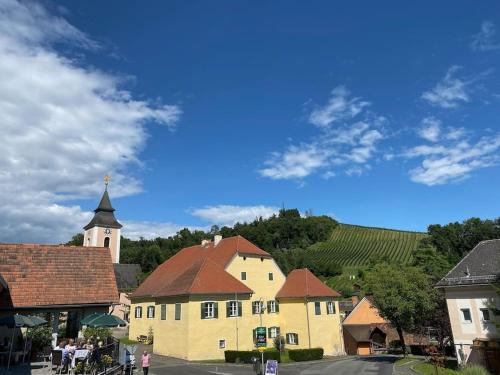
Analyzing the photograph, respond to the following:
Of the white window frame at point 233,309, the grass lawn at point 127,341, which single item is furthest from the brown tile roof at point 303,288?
the grass lawn at point 127,341

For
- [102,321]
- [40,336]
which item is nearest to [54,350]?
[102,321]

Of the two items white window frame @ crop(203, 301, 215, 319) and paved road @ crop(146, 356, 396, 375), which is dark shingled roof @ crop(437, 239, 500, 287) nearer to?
paved road @ crop(146, 356, 396, 375)

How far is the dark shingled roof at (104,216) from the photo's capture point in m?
78.0

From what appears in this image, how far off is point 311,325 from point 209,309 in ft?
42.1

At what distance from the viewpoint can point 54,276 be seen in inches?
952

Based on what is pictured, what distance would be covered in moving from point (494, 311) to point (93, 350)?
26.1 meters

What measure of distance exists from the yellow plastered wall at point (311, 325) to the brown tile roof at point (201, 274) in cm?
698

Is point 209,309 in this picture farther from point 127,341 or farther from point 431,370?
point 431,370

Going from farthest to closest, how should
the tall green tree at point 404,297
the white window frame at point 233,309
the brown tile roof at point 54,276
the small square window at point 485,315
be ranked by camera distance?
1. the white window frame at point 233,309
2. the tall green tree at point 404,297
3. the small square window at point 485,315
4. the brown tile roof at point 54,276

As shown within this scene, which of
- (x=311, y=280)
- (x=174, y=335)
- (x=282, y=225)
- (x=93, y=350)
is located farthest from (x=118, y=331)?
(x=282, y=225)

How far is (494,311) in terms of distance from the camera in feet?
92.1

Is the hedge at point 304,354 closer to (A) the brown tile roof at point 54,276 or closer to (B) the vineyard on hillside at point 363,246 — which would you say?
(A) the brown tile roof at point 54,276

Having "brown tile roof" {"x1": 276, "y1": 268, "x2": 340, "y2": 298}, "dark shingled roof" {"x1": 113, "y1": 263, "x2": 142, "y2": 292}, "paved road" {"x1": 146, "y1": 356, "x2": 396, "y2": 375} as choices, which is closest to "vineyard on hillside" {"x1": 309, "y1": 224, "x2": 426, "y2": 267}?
"dark shingled roof" {"x1": 113, "y1": 263, "x2": 142, "y2": 292}

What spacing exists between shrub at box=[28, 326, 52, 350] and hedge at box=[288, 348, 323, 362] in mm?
24067
